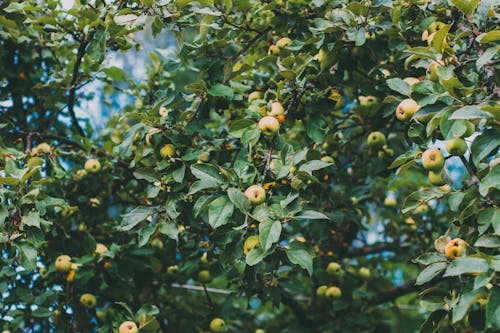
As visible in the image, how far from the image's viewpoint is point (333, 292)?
2.72 m

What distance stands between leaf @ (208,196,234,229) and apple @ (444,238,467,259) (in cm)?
59

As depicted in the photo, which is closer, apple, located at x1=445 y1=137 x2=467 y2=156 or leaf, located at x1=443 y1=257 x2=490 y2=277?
leaf, located at x1=443 y1=257 x2=490 y2=277

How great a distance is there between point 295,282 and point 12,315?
1117mm

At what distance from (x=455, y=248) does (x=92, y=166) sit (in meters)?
1.48

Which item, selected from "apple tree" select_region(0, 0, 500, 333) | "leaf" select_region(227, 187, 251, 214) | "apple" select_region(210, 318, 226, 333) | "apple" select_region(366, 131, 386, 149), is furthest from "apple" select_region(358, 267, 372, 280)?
"leaf" select_region(227, 187, 251, 214)

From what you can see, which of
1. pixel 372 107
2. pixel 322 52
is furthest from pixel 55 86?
pixel 372 107

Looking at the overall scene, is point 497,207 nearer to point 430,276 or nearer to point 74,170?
point 430,276

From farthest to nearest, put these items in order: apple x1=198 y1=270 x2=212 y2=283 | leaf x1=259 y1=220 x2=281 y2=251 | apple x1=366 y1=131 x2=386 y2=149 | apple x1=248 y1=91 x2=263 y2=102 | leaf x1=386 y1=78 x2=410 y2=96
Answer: apple x1=198 y1=270 x2=212 y2=283 → apple x1=366 y1=131 x2=386 y2=149 → apple x1=248 y1=91 x2=263 y2=102 → leaf x1=386 y1=78 x2=410 y2=96 → leaf x1=259 y1=220 x2=281 y2=251

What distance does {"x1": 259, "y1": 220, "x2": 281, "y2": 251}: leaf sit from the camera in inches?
60.4

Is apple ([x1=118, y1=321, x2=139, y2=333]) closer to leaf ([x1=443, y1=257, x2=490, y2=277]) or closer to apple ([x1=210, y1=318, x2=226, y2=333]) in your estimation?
apple ([x1=210, y1=318, x2=226, y2=333])

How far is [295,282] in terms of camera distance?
2.48 meters

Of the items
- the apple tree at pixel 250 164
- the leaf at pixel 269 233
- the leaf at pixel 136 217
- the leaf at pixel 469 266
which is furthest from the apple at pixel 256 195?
the leaf at pixel 469 266

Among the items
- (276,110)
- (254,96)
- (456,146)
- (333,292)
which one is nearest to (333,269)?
(333,292)

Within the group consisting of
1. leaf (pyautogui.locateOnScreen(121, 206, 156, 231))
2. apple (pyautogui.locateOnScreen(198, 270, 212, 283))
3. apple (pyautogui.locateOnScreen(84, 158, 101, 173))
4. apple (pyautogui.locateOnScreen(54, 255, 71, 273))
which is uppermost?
leaf (pyautogui.locateOnScreen(121, 206, 156, 231))
